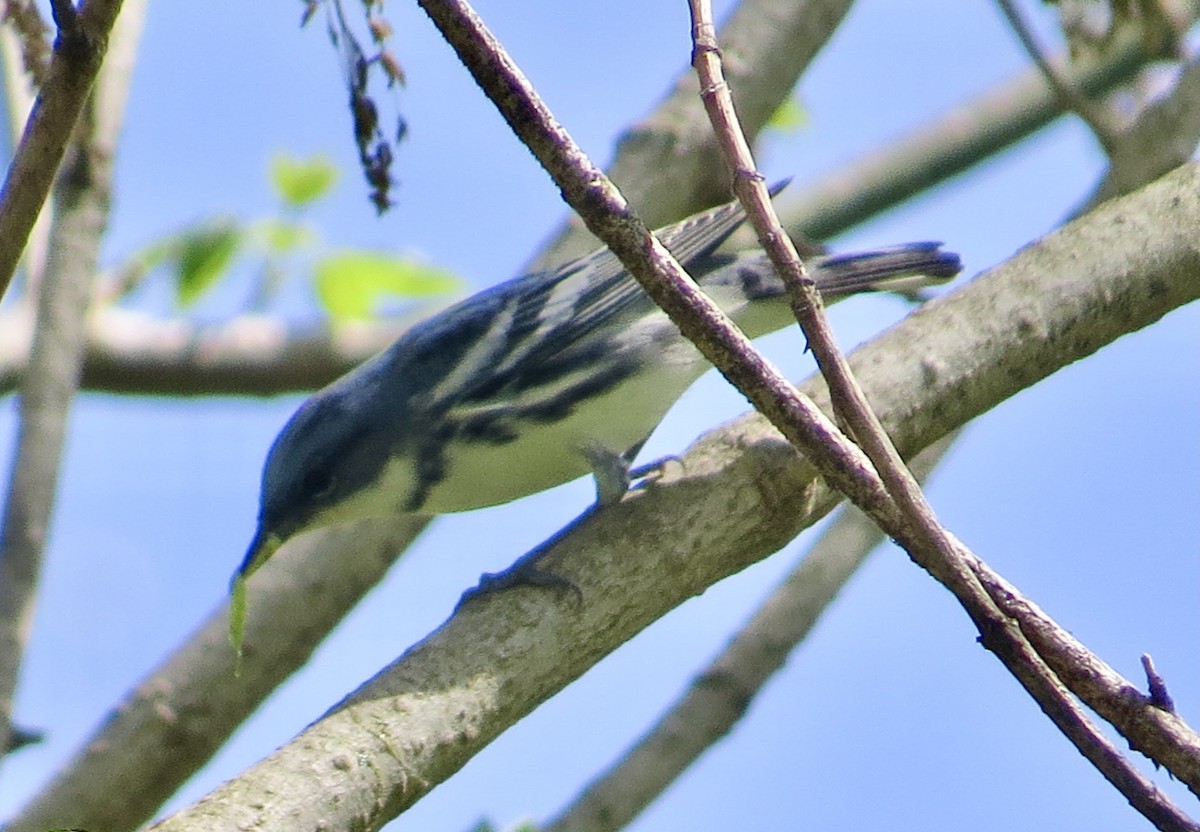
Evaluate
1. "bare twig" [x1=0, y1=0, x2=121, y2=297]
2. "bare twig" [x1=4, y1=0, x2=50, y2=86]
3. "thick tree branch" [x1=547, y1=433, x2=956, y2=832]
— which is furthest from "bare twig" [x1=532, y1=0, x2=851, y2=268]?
"bare twig" [x1=0, y1=0, x2=121, y2=297]

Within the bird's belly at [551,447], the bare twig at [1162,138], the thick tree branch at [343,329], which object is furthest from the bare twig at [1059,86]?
the bird's belly at [551,447]

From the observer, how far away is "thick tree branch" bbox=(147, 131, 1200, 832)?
2.67 meters

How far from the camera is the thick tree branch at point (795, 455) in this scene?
8.77 feet

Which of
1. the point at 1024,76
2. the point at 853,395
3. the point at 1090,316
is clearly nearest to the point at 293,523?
the point at 1090,316

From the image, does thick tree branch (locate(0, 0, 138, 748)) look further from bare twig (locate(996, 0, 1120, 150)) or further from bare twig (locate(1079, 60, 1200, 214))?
bare twig (locate(1079, 60, 1200, 214))

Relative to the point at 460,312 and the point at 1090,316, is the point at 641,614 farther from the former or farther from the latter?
the point at 460,312

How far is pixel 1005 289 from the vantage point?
2.95 metres

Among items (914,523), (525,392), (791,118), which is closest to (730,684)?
(525,392)

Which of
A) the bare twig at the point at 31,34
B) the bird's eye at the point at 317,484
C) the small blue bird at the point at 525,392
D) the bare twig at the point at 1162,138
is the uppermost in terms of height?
the bare twig at the point at 31,34

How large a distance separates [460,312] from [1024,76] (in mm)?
2631

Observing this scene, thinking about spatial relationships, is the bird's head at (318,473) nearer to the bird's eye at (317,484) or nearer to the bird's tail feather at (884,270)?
the bird's eye at (317,484)

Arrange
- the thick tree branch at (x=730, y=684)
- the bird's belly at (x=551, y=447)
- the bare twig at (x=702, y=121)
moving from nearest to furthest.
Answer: the thick tree branch at (x=730, y=684), the bird's belly at (x=551, y=447), the bare twig at (x=702, y=121)

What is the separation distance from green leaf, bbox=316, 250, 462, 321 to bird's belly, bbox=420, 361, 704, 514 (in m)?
0.84

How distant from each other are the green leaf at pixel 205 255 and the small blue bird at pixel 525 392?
0.96 meters
